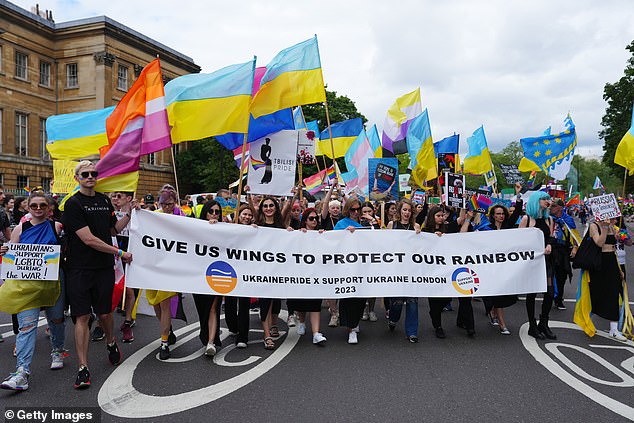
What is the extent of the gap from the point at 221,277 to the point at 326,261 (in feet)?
4.10

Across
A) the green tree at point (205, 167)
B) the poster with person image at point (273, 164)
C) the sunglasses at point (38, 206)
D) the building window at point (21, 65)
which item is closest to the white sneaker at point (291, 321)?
the poster with person image at point (273, 164)

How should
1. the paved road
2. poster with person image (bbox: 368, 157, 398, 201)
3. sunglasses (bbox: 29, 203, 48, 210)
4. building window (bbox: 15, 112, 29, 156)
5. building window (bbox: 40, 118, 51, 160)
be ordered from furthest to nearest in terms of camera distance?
building window (bbox: 40, 118, 51, 160), building window (bbox: 15, 112, 29, 156), poster with person image (bbox: 368, 157, 398, 201), sunglasses (bbox: 29, 203, 48, 210), the paved road

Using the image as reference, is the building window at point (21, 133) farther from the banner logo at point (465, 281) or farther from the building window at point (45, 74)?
the banner logo at point (465, 281)

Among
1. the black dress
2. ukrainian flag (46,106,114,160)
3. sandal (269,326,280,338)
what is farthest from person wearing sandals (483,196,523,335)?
ukrainian flag (46,106,114,160)

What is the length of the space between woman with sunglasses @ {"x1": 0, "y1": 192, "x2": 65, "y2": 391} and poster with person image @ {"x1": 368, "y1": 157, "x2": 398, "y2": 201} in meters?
6.08

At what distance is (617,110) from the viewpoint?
38.4 meters

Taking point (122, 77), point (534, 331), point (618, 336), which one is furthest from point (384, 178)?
point (122, 77)

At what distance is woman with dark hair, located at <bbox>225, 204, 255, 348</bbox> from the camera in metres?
5.62

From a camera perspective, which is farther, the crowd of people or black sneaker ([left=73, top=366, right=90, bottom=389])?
the crowd of people

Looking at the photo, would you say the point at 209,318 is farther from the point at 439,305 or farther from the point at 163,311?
the point at 439,305

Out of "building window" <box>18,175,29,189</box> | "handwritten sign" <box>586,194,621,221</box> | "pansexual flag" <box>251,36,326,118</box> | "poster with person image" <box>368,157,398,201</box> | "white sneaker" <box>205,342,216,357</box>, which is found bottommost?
"white sneaker" <box>205,342,216,357</box>

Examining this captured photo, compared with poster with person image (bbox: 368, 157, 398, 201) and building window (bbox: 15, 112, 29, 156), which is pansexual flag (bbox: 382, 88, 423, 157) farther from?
building window (bbox: 15, 112, 29, 156)

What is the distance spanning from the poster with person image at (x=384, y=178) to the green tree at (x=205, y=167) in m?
30.7

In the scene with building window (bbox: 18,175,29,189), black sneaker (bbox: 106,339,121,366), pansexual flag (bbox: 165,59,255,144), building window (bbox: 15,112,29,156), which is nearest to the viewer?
black sneaker (bbox: 106,339,121,366)
